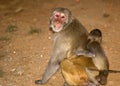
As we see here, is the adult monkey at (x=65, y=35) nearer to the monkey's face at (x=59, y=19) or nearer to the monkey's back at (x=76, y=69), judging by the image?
the monkey's face at (x=59, y=19)

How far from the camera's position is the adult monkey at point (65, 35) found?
6.64m

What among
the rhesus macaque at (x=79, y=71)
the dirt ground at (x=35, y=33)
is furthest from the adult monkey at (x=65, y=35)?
the dirt ground at (x=35, y=33)

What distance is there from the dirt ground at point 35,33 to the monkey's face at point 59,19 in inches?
42.5

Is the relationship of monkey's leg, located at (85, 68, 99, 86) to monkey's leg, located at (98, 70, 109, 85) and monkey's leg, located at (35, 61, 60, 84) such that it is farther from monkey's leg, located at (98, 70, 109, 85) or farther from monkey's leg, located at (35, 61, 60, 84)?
monkey's leg, located at (35, 61, 60, 84)

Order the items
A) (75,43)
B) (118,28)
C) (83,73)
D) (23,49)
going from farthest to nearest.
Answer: (118,28)
(23,49)
(75,43)
(83,73)

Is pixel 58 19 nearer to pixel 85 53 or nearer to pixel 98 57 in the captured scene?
pixel 85 53

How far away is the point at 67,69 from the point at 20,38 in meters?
2.72

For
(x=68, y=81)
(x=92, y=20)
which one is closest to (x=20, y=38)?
(x=92, y=20)

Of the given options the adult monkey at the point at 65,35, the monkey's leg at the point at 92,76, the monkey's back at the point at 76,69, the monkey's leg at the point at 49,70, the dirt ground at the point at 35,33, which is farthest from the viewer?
the dirt ground at the point at 35,33

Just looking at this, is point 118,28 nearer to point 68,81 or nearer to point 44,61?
point 44,61

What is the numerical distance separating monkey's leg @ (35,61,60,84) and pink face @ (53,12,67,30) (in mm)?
681

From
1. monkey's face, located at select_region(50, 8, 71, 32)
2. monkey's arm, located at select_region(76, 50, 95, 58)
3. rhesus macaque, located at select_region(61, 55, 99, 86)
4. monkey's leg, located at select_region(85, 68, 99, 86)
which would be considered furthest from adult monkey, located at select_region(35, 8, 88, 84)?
monkey's leg, located at select_region(85, 68, 99, 86)

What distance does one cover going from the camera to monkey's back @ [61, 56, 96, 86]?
6168 millimetres

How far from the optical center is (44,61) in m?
7.73
